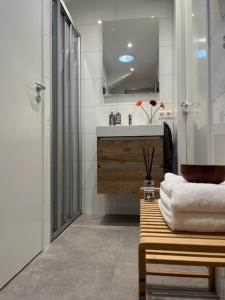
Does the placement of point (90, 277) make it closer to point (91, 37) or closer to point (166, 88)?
point (166, 88)

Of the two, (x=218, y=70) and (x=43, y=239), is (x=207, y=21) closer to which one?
(x=218, y=70)

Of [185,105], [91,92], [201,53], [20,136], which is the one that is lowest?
[20,136]

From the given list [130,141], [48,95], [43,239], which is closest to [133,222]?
[130,141]

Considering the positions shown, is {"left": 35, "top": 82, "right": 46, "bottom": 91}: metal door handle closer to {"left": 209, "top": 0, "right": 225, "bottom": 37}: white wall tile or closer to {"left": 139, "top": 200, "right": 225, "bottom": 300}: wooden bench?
{"left": 209, "top": 0, "right": 225, "bottom": 37}: white wall tile

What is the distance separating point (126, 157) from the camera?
7.84ft

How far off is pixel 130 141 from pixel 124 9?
5.18 ft

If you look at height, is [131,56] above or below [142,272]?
above

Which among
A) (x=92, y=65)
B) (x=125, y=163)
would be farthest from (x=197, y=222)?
(x=92, y=65)

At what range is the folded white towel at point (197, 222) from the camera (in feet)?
2.27

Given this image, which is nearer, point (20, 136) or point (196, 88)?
point (20, 136)

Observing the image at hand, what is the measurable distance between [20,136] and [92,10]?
211 cm

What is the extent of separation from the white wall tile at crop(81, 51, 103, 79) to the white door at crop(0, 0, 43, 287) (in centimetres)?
116

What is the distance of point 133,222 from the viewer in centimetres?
258

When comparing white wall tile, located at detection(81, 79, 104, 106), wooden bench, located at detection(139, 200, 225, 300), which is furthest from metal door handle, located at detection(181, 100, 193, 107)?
wooden bench, located at detection(139, 200, 225, 300)
